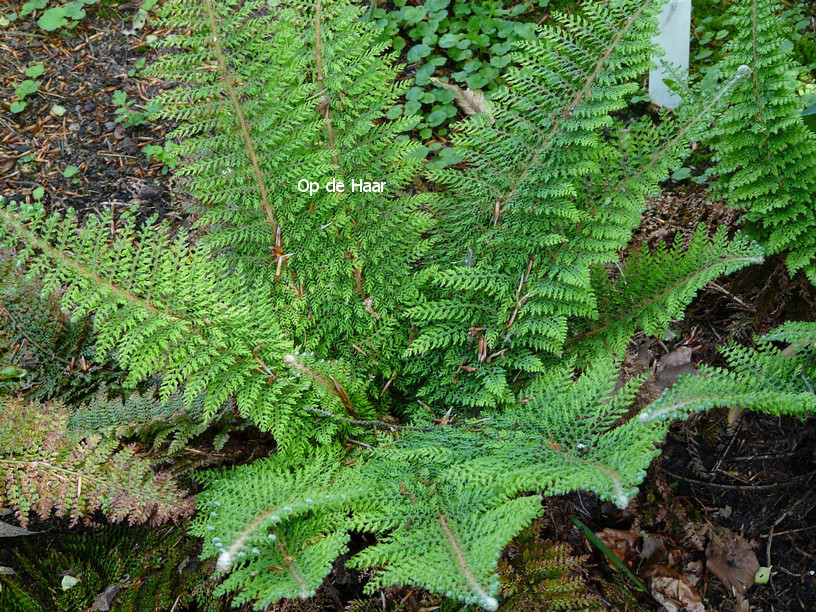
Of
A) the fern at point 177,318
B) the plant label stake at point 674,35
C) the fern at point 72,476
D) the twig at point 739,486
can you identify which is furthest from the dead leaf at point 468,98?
the fern at point 72,476

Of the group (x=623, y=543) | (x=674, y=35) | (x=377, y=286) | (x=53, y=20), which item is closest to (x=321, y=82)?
(x=377, y=286)

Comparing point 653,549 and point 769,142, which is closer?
point 769,142

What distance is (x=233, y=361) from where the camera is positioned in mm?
2021

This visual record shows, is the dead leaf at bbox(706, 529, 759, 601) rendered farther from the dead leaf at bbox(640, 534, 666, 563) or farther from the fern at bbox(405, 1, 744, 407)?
the fern at bbox(405, 1, 744, 407)

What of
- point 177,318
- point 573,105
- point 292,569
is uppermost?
point 573,105

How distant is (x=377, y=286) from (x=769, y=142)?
147 centimetres

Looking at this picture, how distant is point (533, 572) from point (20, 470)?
157cm

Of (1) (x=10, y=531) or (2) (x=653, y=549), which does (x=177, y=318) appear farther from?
(2) (x=653, y=549)

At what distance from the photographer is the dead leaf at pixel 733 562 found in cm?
241

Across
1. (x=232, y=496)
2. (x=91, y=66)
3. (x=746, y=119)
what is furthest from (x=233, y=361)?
(x=91, y=66)

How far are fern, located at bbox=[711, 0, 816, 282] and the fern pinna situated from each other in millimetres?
170

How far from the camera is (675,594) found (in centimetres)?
239

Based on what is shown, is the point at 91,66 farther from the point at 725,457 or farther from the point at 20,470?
the point at 725,457

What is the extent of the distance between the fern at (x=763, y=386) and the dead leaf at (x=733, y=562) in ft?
2.52
